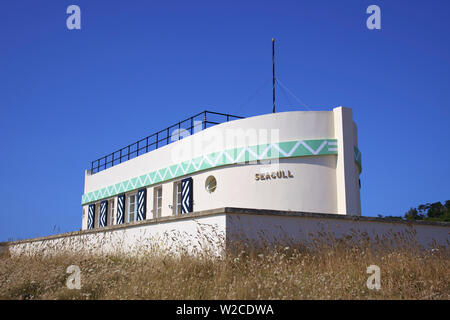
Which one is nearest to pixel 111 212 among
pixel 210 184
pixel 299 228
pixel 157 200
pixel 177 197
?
pixel 157 200

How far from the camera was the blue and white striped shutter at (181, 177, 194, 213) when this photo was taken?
16891 mm

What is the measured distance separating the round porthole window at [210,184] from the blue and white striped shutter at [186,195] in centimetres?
88

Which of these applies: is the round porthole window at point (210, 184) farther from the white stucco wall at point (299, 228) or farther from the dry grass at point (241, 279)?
the dry grass at point (241, 279)

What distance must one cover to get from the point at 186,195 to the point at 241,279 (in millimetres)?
10582

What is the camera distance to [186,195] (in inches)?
675

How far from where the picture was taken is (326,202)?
46.6 feet

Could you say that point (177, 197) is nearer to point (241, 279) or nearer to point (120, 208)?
point (120, 208)

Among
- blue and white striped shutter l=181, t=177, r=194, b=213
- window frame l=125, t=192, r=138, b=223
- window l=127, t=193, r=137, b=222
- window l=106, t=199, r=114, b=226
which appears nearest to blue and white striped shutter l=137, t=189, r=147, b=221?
window frame l=125, t=192, r=138, b=223

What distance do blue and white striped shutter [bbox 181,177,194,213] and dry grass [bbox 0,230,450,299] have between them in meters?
8.27

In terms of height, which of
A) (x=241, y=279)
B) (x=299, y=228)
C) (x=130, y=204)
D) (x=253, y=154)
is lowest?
(x=241, y=279)

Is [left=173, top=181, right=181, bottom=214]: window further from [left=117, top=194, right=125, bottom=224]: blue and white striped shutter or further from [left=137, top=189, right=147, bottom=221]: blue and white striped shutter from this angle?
[left=117, top=194, right=125, bottom=224]: blue and white striped shutter

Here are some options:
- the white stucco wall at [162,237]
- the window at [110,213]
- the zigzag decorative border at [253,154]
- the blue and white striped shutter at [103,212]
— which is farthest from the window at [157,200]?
the white stucco wall at [162,237]
